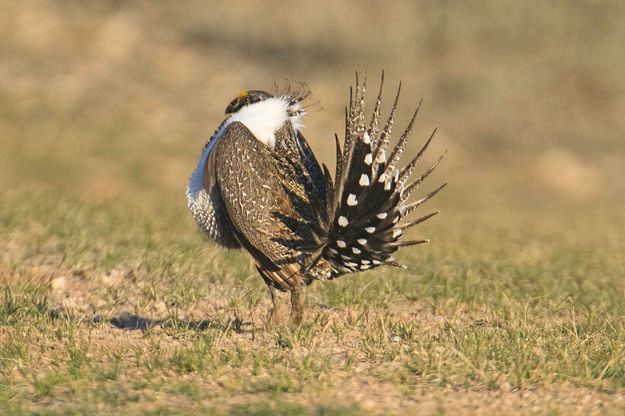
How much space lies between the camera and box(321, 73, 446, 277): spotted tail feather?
5.32 meters

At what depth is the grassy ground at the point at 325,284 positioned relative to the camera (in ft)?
16.4

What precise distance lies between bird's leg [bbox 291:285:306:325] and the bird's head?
30.9 inches

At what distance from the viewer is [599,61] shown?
1978 centimetres

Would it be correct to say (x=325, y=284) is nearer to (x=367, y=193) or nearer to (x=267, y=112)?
(x=267, y=112)

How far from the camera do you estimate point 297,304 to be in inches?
229

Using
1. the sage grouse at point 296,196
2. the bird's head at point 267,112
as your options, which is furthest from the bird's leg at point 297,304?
the bird's head at point 267,112

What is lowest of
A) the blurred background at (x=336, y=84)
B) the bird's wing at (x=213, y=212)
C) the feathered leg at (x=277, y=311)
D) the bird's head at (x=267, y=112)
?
the feathered leg at (x=277, y=311)

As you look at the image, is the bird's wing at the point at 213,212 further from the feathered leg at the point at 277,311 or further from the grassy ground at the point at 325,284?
the grassy ground at the point at 325,284

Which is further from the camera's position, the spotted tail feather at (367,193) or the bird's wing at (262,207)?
the bird's wing at (262,207)

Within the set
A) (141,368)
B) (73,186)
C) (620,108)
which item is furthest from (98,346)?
(620,108)

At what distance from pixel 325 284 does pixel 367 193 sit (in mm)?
2075

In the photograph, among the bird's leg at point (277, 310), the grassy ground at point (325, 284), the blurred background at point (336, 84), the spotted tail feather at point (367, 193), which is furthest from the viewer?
the blurred background at point (336, 84)

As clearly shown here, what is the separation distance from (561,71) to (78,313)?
574 inches

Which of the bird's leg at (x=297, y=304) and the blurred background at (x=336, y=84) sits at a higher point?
the blurred background at (x=336, y=84)
